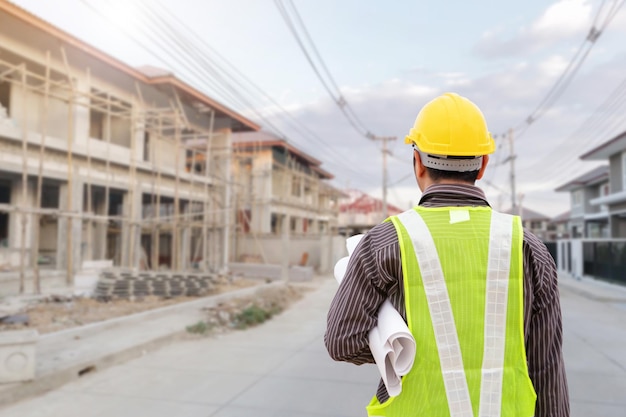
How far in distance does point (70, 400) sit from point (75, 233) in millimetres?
8368

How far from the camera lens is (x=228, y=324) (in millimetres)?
9391

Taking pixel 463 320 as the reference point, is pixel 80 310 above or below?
below

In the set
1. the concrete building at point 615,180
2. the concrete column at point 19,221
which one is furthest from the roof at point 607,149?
the concrete column at point 19,221

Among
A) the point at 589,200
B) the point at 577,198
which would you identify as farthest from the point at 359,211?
the point at 589,200

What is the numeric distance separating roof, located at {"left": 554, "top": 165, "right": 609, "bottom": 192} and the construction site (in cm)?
2391

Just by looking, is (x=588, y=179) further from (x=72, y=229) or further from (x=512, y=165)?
(x=72, y=229)

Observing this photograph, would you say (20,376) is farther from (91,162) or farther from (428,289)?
(91,162)

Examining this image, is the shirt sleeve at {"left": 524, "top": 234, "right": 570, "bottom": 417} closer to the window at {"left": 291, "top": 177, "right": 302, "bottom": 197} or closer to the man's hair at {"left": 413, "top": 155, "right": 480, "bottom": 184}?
the man's hair at {"left": 413, "top": 155, "right": 480, "bottom": 184}

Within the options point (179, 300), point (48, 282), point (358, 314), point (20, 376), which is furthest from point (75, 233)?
point (358, 314)

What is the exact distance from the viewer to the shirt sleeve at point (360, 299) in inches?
54.1

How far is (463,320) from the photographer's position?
1.34 metres

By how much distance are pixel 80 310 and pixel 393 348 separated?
9.90 m

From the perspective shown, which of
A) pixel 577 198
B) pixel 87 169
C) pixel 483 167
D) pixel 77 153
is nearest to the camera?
pixel 483 167

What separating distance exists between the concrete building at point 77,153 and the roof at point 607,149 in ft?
55.6
